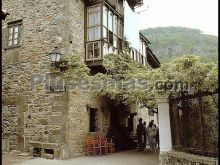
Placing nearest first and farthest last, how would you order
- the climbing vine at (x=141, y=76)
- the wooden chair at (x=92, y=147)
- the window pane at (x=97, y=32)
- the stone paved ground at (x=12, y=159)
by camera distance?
1. the climbing vine at (x=141, y=76)
2. the stone paved ground at (x=12, y=159)
3. the wooden chair at (x=92, y=147)
4. the window pane at (x=97, y=32)

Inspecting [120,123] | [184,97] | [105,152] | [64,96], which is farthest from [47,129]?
[184,97]

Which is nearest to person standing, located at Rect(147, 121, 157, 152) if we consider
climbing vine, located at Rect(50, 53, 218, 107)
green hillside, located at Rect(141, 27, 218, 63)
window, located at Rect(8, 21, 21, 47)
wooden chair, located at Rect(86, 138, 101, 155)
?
climbing vine, located at Rect(50, 53, 218, 107)

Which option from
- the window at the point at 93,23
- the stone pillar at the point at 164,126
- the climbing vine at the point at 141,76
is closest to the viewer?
the climbing vine at the point at 141,76

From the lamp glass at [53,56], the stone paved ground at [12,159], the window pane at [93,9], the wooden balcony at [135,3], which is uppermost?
the wooden balcony at [135,3]

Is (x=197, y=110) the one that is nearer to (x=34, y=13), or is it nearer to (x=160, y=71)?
(x=160, y=71)

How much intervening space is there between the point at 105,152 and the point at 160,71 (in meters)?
A: 5.48

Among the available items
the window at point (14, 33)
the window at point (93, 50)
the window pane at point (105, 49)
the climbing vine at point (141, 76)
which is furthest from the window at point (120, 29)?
the window at point (14, 33)

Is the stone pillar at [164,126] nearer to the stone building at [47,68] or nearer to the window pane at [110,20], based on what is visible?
the stone building at [47,68]

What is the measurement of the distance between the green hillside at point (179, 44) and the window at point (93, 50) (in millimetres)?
22344

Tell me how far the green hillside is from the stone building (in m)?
22.2

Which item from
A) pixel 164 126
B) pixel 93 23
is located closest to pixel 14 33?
pixel 93 23

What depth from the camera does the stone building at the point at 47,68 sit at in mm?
12259

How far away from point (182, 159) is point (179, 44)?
32.5 metres

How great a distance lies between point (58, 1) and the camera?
13.2 metres
